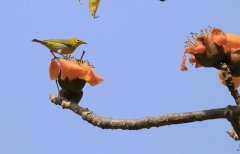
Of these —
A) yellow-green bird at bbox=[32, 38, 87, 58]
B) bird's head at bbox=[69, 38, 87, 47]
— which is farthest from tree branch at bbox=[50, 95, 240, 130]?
bird's head at bbox=[69, 38, 87, 47]

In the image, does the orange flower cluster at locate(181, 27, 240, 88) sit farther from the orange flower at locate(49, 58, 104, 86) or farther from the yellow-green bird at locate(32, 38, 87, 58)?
the yellow-green bird at locate(32, 38, 87, 58)

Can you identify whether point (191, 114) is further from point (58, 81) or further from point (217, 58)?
point (58, 81)

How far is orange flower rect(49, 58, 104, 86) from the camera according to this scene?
2816 millimetres

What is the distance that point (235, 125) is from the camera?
199 centimetres

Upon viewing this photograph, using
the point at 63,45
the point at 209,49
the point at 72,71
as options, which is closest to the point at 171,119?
the point at 209,49

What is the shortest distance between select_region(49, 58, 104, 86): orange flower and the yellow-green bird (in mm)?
505

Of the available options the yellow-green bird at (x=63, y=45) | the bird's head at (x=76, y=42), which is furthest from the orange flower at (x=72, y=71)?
the bird's head at (x=76, y=42)

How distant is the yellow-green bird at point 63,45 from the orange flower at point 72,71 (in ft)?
1.66

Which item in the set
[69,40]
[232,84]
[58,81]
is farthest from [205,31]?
[69,40]

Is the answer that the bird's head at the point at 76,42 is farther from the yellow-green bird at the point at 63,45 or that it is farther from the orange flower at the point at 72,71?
the orange flower at the point at 72,71

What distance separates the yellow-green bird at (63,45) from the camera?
3.42 metres

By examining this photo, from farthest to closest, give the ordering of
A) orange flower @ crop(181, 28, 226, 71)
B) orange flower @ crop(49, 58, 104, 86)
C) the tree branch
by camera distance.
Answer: orange flower @ crop(49, 58, 104, 86), orange flower @ crop(181, 28, 226, 71), the tree branch

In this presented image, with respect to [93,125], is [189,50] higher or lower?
higher

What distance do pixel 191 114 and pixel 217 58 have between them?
0.52 metres
